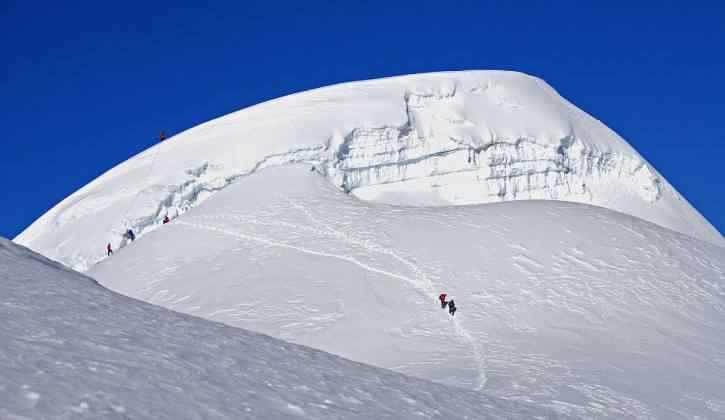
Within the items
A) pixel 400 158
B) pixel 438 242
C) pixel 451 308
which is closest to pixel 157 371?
pixel 451 308

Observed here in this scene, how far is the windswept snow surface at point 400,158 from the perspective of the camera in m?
45.8

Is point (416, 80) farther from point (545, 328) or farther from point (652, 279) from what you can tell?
point (545, 328)

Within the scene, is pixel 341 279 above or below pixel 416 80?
below

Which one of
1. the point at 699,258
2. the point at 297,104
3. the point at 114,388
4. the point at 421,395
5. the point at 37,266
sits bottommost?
the point at 114,388

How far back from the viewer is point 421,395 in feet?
39.4

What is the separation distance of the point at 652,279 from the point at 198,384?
27.8 m

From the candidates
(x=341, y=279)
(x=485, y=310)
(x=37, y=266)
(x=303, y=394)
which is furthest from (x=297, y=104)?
(x=303, y=394)

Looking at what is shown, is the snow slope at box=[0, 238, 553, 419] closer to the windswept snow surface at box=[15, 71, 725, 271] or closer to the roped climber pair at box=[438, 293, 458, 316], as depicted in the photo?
the roped climber pair at box=[438, 293, 458, 316]

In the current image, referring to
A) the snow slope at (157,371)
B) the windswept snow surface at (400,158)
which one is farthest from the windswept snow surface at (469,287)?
the snow slope at (157,371)

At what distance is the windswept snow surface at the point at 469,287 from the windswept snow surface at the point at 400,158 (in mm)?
2665

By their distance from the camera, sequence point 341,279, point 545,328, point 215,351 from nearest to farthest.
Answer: point 215,351 < point 545,328 < point 341,279

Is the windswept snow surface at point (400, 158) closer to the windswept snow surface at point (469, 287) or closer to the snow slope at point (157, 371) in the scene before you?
the windswept snow surface at point (469, 287)

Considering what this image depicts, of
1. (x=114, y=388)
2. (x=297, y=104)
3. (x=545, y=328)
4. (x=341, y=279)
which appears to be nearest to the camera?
(x=114, y=388)

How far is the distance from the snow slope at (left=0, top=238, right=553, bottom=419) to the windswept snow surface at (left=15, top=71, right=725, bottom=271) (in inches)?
1223
